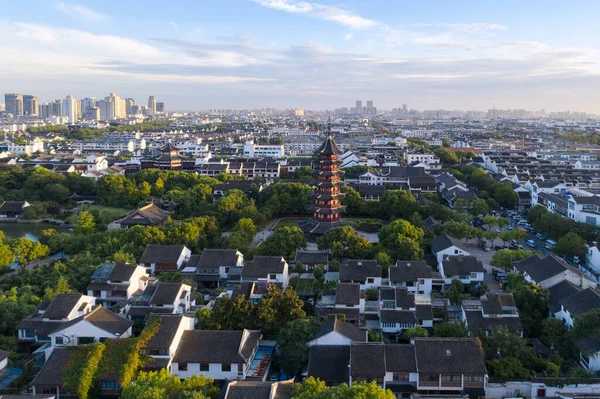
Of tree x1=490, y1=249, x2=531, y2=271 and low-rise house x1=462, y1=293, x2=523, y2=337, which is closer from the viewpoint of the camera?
low-rise house x1=462, y1=293, x2=523, y2=337

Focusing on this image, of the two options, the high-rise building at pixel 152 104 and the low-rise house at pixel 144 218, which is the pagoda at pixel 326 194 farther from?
the high-rise building at pixel 152 104

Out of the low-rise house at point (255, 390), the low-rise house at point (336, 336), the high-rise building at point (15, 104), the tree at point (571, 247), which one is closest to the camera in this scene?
the low-rise house at point (255, 390)

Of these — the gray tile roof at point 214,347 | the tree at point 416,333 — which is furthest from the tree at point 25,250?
the tree at point 416,333

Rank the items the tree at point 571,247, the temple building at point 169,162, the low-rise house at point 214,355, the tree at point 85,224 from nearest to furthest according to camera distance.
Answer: the low-rise house at point 214,355 → the tree at point 571,247 → the tree at point 85,224 → the temple building at point 169,162

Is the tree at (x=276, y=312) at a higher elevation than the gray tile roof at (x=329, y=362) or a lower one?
higher

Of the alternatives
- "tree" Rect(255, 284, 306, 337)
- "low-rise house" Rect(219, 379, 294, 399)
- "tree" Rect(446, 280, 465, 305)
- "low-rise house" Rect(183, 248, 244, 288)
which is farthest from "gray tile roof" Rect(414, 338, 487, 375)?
"low-rise house" Rect(183, 248, 244, 288)

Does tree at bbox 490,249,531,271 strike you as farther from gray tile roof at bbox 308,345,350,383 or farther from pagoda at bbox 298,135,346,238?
gray tile roof at bbox 308,345,350,383

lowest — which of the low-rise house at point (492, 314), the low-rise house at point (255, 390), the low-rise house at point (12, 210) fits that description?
the low-rise house at point (12, 210)
